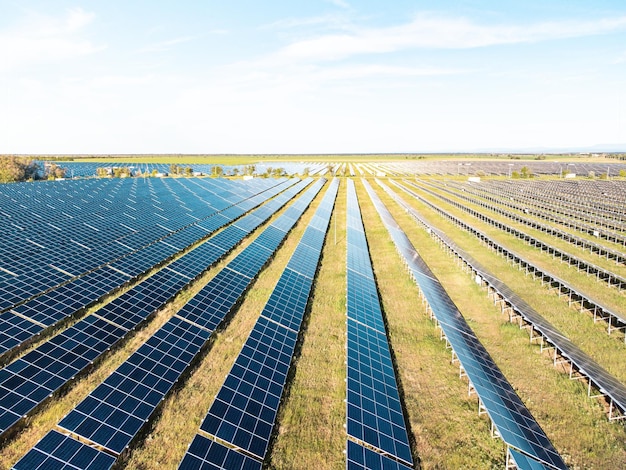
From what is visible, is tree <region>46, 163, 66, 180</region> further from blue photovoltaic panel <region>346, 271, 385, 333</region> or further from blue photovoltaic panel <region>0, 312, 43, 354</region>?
blue photovoltaic panel <region>346, 271, 385, 333</region>

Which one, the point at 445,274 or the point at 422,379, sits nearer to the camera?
the point at 422,379

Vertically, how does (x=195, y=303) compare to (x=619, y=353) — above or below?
above

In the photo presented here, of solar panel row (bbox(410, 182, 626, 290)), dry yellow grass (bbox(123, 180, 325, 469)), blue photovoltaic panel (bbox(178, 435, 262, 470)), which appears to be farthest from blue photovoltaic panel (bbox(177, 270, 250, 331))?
solar panel row (bbox(410, 182, 626, 290))

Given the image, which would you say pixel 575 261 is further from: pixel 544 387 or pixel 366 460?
pixel 366 460

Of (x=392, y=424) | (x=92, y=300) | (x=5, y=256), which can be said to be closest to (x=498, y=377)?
(x=392, y=424)

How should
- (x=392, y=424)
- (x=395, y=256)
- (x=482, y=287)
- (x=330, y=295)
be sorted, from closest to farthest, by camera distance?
(x=392, y=424) < (x=330, y=295) < (x=482, y=287) < (x=395, y=256)

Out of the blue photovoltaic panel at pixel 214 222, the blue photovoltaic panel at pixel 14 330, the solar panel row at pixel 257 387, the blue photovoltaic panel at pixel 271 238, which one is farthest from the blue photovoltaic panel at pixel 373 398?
the blue photovoltaic panel at pixel 214 222

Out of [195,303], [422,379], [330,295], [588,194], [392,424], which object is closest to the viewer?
[392,424]

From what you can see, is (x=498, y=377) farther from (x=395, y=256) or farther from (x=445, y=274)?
(x=395, y=256)

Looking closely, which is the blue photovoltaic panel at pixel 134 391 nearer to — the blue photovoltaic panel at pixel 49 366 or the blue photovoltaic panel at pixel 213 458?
the blue photovoltaic panel at pixel 49 366
